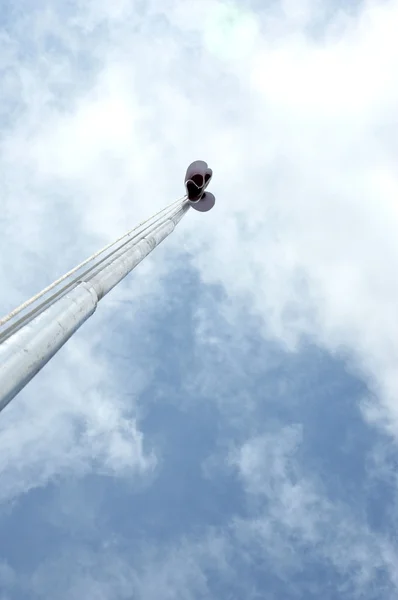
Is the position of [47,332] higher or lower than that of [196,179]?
lower

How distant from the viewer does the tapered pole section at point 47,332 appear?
772cm

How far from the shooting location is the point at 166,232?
21.0m

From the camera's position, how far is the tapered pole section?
25.3 feet

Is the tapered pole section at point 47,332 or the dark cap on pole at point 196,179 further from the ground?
the dark cap on pole at point 196,179

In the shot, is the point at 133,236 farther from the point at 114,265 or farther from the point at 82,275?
the point at 82,275

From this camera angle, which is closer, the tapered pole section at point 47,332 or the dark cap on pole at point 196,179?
the tapered pole section at point 47,332

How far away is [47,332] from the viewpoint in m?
9.13

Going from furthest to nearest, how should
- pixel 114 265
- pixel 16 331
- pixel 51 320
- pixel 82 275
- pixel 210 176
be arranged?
pixel 210 176 < pixel 114 265 < pixel 82 275 < pixel 51 320 < pixel 16 331

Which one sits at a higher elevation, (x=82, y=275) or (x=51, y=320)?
(x=82, y=275)

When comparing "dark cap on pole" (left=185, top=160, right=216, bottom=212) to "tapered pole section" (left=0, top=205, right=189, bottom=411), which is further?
"dark cap on pole" (left=185, top=160, right=216, bottom=212)

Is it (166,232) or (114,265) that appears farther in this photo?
(166,232)

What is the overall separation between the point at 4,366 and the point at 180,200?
17526mm

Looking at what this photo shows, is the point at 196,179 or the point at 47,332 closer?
the point at 47,332

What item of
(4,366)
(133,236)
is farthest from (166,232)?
(4,366)
